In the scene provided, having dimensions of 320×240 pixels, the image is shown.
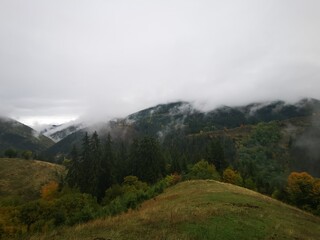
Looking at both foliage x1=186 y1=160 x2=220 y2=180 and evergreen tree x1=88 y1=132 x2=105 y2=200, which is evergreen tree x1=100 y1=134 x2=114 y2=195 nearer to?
evergreen tree x1=88 y1=132 x2=105 y2=200

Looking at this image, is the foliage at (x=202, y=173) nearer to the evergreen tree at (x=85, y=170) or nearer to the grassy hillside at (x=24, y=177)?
the evergreen tree at (x=85, y=170)

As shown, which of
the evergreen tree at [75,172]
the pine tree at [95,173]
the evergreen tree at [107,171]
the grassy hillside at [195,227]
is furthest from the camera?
the evergreen tree at [75,172]

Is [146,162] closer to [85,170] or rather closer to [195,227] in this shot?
[85,170]

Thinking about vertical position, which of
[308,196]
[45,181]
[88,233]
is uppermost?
[88,233]

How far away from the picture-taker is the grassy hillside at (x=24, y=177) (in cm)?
12637

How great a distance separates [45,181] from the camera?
466 feet

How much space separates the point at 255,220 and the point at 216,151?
297ft

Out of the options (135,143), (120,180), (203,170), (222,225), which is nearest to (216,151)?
(203,170)

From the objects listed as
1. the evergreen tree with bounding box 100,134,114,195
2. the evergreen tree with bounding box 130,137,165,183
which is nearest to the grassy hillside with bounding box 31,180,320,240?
the evergreen tree with bounding box 100,134,114,195

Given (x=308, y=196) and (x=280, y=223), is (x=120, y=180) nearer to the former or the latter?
(x=308, y=196)

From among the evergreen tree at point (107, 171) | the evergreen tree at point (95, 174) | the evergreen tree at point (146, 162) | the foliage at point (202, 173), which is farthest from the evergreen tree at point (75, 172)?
the foliage at point (202, 173)

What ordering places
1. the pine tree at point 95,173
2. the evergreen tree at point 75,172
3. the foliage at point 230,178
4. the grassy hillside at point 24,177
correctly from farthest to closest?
the grassy hillside at point 24,177
the foliage at point 230,178
the evergreen tree at point 75,172
the pine tree at point 95,173

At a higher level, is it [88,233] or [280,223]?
[88,233]

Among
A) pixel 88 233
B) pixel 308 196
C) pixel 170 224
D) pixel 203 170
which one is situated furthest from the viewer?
pixel 203 170
